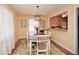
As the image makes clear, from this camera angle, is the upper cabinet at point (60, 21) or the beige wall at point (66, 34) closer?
the beige wall at point (66, 34)

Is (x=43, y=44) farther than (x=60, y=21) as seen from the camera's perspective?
No

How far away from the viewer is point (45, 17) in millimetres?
3365

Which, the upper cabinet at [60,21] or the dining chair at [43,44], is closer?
the dining chair at [43,44]

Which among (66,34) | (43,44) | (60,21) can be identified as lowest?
(43,44)

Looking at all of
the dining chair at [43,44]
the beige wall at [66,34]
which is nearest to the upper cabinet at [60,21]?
the beige wall at [66,34]

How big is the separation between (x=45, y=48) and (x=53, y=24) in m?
0.75

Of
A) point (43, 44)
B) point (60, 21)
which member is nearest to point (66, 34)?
point (60, 21)

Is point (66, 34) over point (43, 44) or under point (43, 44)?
over

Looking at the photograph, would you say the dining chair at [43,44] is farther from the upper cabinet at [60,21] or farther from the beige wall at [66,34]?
the upper cabinet at [60,21]

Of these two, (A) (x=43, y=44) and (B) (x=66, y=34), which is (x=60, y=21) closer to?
(B) (x=66, y=34)

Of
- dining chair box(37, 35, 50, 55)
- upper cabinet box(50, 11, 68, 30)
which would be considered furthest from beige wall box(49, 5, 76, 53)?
dining chair box(37, 35, 50, 55)

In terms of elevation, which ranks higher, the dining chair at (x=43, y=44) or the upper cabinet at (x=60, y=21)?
the upper cabinet at (x=60, y=21)

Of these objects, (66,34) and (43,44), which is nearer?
(43,44)
